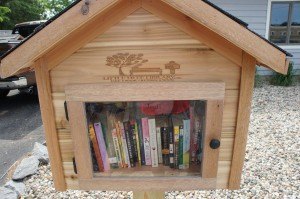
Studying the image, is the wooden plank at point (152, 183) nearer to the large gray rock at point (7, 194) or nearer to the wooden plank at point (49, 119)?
the wooden plank at point (49, 119)

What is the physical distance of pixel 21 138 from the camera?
4812 mm

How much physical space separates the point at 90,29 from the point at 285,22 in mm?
8571

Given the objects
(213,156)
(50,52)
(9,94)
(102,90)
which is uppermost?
(50,52)

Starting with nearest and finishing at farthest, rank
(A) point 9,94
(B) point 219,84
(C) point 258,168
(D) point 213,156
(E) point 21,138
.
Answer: (B) point 219,84
(D) point 213,156
(C) point 258,168
(E) point 21,138
(A) point 9,94

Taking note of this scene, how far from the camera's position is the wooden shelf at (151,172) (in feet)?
4.70

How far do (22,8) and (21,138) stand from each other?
44.4 feet

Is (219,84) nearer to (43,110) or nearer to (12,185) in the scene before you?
(43,110)

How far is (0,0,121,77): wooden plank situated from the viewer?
1.03 meters

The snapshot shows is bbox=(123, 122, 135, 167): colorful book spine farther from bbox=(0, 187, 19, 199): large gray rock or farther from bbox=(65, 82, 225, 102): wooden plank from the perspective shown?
bbox=(0, 187, 19, 199): large gray rock

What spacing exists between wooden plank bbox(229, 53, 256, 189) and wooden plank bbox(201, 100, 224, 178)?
10 cm

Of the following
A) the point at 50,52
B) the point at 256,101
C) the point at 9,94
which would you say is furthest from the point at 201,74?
the point at 9,94

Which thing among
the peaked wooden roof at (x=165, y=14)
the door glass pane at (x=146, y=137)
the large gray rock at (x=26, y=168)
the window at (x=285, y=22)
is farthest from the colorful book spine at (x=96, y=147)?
the window at (x=285, y=22)

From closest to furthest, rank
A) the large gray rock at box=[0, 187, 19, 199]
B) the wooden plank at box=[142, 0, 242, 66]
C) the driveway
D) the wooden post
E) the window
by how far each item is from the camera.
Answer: the wooden plank at box=[142, 0, 242, 66] → the wooden post → the large gray rock at box=[0, 187, 19, 199] → the driveway → the window

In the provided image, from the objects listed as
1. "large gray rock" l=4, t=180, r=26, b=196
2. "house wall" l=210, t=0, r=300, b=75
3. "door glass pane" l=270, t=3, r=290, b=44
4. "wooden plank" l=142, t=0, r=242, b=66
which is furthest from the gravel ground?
"door glass pane" l=270, t=3, r=290, b=44
